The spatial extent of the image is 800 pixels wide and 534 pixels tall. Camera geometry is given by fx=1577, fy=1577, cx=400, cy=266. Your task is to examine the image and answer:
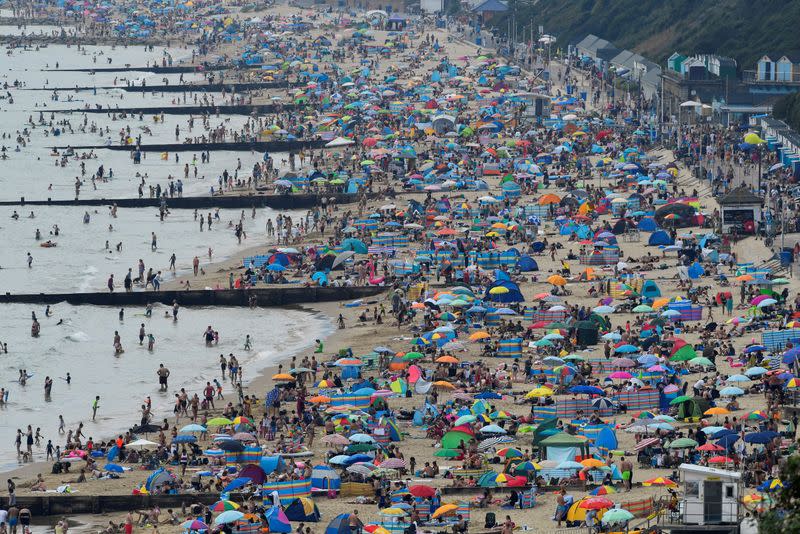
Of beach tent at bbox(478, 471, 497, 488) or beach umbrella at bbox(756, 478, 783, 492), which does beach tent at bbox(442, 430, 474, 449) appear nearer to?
beach tent at bbox(478, 471, 497, 488)

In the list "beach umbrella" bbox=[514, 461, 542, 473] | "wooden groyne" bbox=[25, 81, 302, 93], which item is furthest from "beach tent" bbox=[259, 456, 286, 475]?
"wooden groyne" bbox=[25, 81, 302, 93]

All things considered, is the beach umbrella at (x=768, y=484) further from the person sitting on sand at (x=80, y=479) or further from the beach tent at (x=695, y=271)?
the beach tent at (x=695, y=271)

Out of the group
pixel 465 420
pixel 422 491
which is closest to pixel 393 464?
pixel 422 491

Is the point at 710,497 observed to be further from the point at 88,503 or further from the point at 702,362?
the point at 702,362

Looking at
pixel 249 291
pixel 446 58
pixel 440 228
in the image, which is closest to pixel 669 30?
pixel 446 58

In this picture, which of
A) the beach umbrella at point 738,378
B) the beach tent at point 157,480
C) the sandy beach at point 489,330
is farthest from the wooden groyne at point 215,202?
the beach tent at point 157,480

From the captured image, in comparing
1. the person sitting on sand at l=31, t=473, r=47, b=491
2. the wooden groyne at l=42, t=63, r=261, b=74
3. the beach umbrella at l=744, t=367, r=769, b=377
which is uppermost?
the wooden groyne at l=42, t=63, r=261, b=74

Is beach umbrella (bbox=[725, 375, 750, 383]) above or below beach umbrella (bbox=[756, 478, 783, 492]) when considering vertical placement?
above

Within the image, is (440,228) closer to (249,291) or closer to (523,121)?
(249,291)
